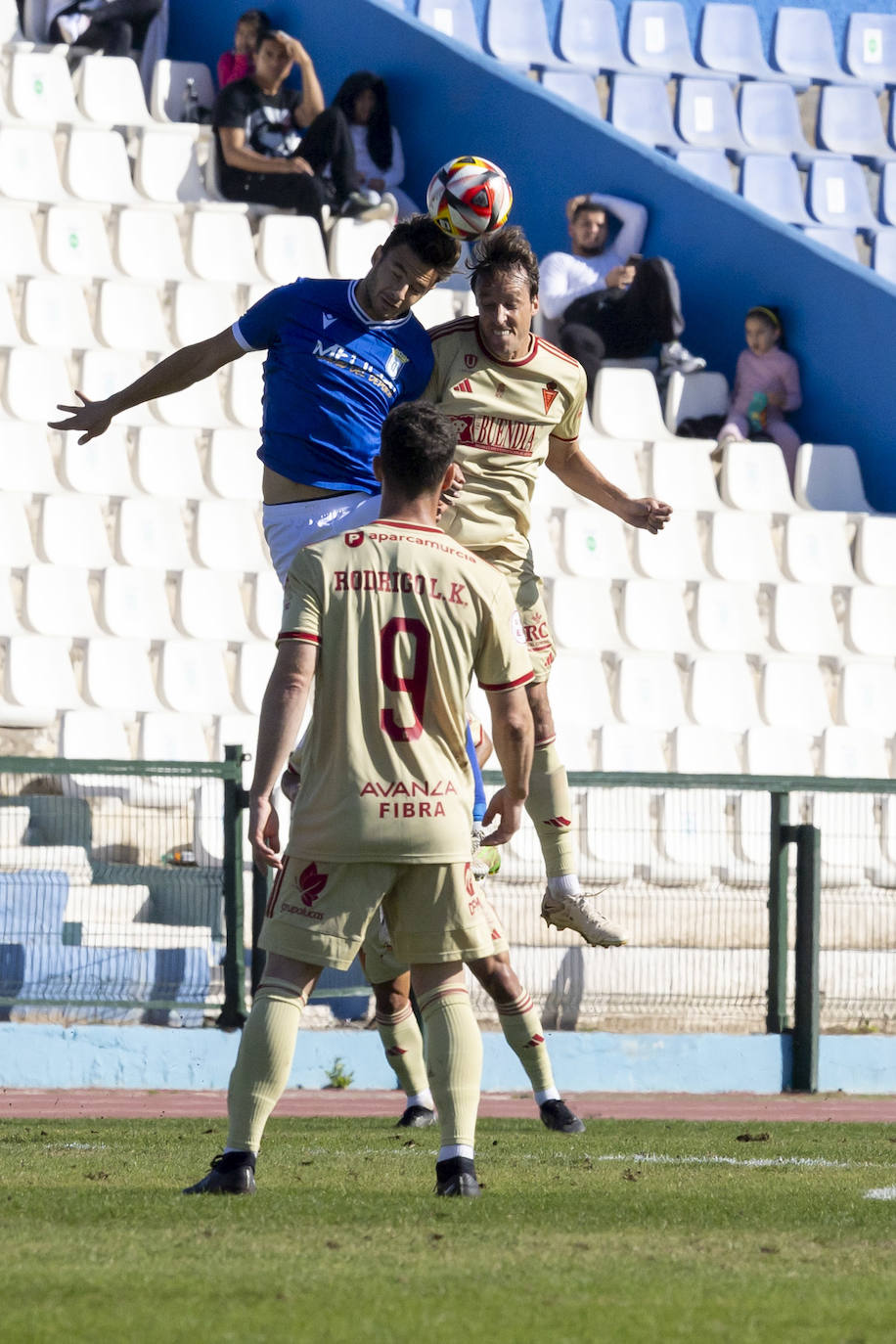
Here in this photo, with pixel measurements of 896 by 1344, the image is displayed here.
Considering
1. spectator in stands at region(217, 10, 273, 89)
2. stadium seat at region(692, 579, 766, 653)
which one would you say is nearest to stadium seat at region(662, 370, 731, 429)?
stadium seat at region(692, 579, 766, 653)

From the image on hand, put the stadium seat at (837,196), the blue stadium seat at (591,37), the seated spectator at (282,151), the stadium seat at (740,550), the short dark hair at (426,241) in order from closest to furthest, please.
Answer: the short dark hair at (426,241) < the stadium seat at (740,550) < the seated spectator at (282,151) < the stadium seat at (837,196) < the blue stadium seat at (591,37)

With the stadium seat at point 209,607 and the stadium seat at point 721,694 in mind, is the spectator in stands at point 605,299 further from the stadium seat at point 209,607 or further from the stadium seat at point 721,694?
the stadium seat at point 209,607

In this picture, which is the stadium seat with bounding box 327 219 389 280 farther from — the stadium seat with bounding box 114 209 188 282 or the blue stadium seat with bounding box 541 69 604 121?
the blue stadium seat with bounding box 541 69 604 121

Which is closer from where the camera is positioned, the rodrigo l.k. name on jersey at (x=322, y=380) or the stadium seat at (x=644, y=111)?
the rodrigo l.k. name on jersey at (x=322, y=380)

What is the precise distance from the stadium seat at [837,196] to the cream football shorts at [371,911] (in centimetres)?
1328

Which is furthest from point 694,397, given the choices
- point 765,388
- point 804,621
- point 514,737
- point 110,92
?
point 514,737

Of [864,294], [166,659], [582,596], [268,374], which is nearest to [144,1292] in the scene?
[268,374]

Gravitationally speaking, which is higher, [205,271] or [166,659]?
[205,271]

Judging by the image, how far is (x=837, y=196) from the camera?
16.9m

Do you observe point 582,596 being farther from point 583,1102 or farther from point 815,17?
point 815,17

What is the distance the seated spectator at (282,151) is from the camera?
1400cm

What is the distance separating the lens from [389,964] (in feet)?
23.2

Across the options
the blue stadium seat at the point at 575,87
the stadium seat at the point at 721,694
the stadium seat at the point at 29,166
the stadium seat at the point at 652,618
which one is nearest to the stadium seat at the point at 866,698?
the stadium seat at the point at 721,694

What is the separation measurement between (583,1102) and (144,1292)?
590cm
